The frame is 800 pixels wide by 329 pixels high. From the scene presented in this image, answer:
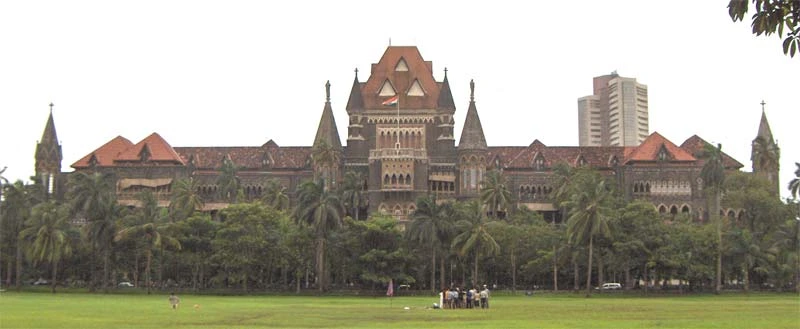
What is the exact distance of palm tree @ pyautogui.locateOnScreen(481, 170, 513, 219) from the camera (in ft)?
427

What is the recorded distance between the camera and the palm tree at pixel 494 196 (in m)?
130

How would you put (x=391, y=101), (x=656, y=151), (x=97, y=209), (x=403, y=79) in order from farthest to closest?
1. (x=403, y=79)
2. (x=391, y=101)
3. (x=656, y=151)
4. (x=97, y=209)

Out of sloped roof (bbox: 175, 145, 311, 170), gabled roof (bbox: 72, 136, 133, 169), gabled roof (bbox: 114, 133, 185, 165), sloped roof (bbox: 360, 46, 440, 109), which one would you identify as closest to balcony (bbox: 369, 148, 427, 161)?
sloped roof (bbox: 360, 46, 440, 109)

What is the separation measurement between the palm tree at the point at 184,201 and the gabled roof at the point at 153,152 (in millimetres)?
21205

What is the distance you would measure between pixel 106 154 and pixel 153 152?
843 cm

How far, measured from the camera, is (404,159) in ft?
463

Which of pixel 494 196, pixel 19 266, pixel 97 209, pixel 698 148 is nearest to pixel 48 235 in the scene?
pixel 97 209

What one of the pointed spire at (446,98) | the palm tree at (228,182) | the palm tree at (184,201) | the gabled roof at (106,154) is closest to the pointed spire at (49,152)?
the gabled roof at (106,154)

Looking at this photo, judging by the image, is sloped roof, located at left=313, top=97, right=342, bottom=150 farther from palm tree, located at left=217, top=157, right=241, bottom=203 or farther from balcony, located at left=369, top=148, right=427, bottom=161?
palm tree, located at left=217, top=157, right=241, bottom=203

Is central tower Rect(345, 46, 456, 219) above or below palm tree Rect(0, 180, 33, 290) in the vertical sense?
above

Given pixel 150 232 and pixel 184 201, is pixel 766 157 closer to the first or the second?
pixel 184 201

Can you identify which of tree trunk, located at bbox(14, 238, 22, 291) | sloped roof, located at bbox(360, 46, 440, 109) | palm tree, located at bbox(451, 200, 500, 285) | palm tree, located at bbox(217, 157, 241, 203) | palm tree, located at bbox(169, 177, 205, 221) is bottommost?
tree trunk, located at bbox(14, 238, 22, 291)

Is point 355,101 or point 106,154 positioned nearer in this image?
point 355,101

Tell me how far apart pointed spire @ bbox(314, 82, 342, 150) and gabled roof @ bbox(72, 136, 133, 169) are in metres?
28.8
